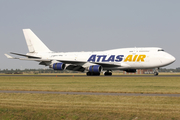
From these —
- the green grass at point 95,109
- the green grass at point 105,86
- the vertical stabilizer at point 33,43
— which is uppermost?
the vertical stabilizer at point 33,43

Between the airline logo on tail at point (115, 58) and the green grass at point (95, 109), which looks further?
the airline logo on tail at point (115, 58)

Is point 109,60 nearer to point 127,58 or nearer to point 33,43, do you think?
point 127,58

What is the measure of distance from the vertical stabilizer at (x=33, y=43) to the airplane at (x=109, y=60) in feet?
6.48

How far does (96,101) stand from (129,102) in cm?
225

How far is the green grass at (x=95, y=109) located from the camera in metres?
14.8

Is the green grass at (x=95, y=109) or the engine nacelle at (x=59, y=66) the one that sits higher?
the engine nacelle at (x=59, y=66)

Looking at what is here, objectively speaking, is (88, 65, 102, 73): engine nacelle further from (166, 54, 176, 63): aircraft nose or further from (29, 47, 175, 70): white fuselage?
(166, 54, 176, 63): aircraft nose

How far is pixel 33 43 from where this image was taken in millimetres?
73125

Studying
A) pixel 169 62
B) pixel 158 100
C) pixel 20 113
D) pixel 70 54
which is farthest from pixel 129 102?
pixel 70 54

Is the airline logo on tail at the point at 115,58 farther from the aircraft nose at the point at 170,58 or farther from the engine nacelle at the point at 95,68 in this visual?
the aircraft nose at the point at 170,58

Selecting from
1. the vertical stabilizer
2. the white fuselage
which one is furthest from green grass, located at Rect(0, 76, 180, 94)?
the vertical stabilizer

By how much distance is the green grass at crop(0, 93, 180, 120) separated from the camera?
48.5 feet

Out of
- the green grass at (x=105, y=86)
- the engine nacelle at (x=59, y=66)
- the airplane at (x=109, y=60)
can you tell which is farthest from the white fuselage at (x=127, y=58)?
the green grass at (x=105, y=86)

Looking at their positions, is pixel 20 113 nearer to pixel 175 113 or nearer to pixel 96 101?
pixel 96 101
